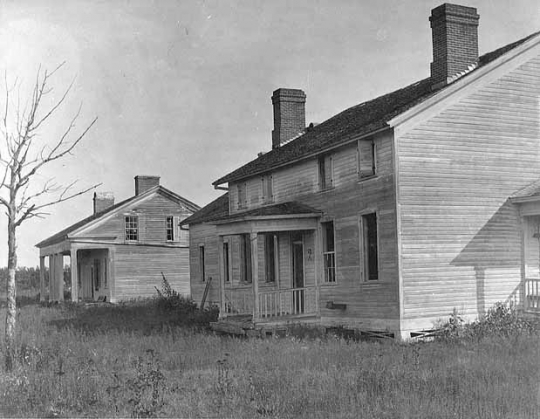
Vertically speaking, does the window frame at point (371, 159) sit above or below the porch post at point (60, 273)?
above

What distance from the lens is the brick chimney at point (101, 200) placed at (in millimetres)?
44094

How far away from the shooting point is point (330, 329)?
1991cm

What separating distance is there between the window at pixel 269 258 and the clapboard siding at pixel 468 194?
7.82 meters

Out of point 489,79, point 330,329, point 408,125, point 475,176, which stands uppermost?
point 489,79

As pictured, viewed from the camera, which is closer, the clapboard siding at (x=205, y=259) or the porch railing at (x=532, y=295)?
the porch railing at (x=532, y=295)

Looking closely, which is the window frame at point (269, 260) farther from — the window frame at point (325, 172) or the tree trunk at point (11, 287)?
the tree trunk at point (11, 287)

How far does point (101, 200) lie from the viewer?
1736 inches

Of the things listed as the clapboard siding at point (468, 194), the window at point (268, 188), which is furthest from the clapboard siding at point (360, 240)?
the window at point (268, 188)

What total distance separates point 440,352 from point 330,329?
20.6ft

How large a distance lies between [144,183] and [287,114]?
577 inches

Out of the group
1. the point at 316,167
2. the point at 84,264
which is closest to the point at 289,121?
the point at 316,167

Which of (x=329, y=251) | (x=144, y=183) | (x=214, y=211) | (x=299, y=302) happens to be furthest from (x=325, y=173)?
(x=144, y=183)

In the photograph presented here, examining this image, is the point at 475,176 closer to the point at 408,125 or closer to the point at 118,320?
the point at 408,125

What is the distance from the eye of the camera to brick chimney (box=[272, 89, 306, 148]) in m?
26.9
